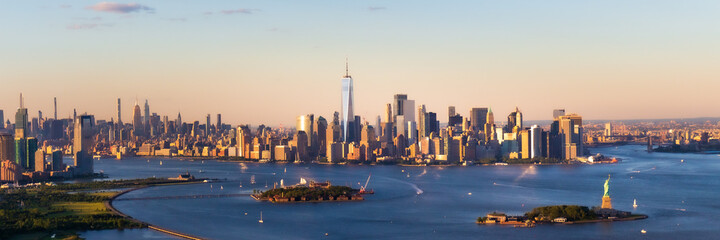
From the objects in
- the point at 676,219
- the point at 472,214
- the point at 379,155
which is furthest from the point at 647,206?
the point at 379,155

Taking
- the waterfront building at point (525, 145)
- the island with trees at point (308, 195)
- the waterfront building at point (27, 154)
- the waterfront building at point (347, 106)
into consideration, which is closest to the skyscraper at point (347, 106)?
the waterfront building at point (347, 106)

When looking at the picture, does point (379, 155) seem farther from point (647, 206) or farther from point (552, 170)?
point (647, 206)

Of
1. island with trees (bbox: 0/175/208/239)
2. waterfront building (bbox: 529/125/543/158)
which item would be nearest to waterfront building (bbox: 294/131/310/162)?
waterfront building (bbox: 529/125/543/158)

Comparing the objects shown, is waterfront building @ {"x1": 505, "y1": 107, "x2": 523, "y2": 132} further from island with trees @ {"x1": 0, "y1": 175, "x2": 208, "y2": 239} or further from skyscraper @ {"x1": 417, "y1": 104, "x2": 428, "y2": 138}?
island with trees @ {"x1": 0, "y1": 175, "x2": 208, "y2": 239}

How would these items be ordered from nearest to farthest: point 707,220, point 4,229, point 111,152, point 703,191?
point 4,229 < point 707,220 < point 703,191 < point 111,152

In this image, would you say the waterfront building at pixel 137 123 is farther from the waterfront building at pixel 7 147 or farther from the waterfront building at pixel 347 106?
the waterfront building at pixel 7 147

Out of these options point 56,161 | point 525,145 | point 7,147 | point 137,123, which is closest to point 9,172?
point 56,161
